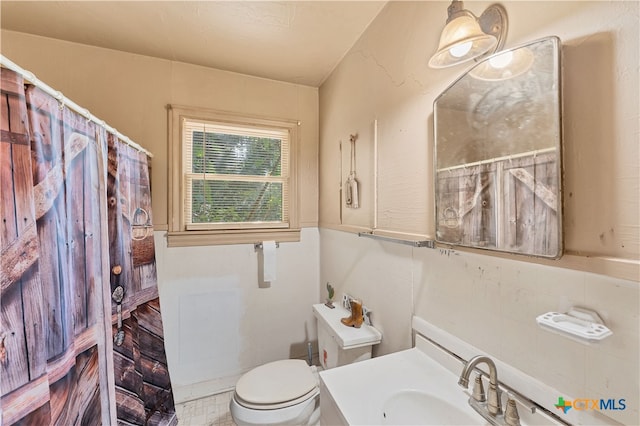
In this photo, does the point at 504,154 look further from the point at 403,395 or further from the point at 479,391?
the point at 403,395

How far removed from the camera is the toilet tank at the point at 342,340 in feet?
4.35

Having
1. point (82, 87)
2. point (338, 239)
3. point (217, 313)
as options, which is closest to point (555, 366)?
point (338, 239)

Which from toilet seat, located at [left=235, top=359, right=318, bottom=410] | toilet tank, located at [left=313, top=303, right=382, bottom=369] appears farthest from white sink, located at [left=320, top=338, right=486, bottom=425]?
toilet seat, located at [left=235, top=359, right=318, bottom=410]

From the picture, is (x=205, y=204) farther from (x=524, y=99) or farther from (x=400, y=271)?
(x=524, y=99)

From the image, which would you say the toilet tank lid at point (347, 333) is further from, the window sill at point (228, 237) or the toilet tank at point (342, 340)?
the window sill at point (228, 237)

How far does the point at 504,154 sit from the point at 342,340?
41.5 inches

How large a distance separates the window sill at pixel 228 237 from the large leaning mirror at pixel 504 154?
1.37m

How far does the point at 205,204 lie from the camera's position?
2.01m

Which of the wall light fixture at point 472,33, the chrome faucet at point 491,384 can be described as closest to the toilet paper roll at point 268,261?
the chrome faucet at point 491,384

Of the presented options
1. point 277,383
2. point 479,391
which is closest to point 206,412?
point 277,383

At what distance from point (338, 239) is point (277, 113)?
3.79 feet

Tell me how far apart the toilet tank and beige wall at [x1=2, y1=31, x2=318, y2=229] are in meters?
0.90

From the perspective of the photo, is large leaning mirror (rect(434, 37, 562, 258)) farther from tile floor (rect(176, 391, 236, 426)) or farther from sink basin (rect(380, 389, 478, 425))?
tile floor (rect(176, 391, 236, 426))

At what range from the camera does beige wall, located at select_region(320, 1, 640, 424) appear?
564mm
